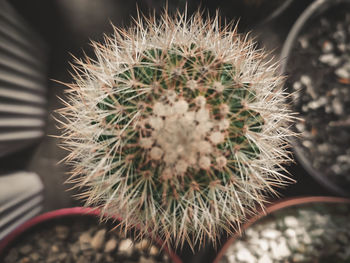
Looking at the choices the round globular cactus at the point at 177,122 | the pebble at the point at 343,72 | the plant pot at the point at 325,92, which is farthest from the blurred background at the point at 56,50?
the round globular cactus at the point at 177,122

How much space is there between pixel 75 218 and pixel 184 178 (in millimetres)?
479

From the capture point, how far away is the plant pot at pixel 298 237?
861 mm

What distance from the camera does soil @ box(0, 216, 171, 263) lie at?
2.66 feet

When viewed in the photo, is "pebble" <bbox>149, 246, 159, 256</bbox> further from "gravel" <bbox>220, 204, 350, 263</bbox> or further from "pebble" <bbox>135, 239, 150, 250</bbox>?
"gravel" <bbox>220, 204, 350, 263</bbox>

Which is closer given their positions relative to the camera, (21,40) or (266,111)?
(266,111)

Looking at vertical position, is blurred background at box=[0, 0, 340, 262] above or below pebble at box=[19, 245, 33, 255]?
above

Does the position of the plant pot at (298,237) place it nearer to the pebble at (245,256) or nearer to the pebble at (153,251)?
the pebble at (245,256)

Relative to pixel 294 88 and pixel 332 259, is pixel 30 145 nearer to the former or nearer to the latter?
pixel 294 88

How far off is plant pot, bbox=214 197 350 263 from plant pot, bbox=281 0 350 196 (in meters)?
0.11

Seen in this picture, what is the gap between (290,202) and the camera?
2.59ft

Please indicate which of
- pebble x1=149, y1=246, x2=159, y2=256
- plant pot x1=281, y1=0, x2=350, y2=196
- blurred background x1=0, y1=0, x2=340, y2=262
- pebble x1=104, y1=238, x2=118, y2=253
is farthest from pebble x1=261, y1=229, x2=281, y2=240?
pebble x1=104, y1=238, x2=118, y2=253

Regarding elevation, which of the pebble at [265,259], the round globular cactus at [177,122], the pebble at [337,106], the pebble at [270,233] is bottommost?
the pebble at [265,259]

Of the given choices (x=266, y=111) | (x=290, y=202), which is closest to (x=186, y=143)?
(x=266, y=111)

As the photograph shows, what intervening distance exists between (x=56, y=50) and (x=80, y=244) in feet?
2.09
